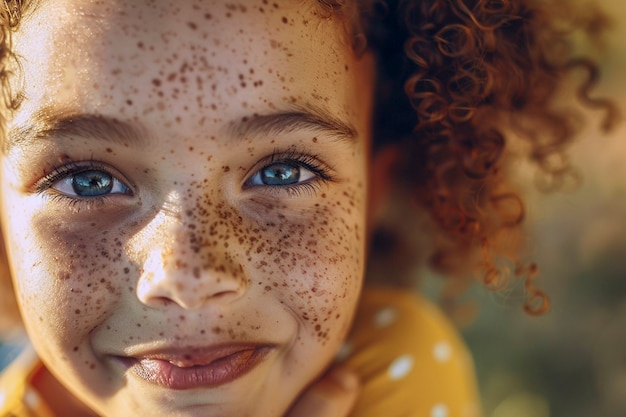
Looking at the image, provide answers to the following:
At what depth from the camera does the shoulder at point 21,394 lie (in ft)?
3.81

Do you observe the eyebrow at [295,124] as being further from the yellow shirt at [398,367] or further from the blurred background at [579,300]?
the blurred background at [579,300]

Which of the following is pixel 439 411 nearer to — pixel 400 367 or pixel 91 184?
pixel 400 367

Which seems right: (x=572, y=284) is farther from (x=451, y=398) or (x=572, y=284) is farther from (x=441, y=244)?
(x=451, y=398)

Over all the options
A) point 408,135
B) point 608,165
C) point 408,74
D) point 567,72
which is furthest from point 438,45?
point 608,165

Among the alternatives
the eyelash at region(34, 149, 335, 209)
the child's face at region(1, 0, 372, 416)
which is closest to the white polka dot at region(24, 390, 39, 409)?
the child's face at region(1, 0, 372, 416)

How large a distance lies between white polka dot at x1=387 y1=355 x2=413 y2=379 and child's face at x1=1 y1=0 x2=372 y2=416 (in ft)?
1.01

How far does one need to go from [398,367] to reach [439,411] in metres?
0.10

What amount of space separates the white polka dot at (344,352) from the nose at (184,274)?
1.52 feet

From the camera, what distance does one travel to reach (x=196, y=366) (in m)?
0.97

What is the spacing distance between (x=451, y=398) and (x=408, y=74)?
584 mm

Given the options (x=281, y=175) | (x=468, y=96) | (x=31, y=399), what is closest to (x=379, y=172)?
(x=468, y=96)

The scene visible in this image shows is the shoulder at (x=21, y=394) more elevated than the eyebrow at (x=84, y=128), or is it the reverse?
the eyebrow at (x=84, y=128)

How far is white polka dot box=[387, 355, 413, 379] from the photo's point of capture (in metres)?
1.30

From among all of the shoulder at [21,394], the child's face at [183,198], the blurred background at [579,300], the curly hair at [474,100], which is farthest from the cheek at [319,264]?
the blurred background at [579,300]
